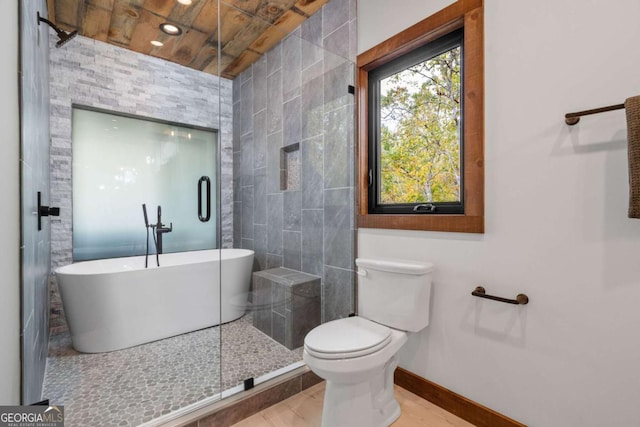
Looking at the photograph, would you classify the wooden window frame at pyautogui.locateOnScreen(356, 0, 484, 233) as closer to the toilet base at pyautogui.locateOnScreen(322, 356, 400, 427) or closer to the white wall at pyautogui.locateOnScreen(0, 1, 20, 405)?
the toilet base at pyautogui.locateOnScreen(322, 356, 400, 427)

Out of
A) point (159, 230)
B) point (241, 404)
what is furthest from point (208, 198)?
point (241, 404)

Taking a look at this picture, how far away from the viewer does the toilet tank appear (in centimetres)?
164

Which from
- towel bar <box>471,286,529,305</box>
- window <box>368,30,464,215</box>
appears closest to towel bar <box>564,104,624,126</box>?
window <box>368,30,464,215</box>

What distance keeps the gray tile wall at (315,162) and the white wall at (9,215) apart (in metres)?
1.42

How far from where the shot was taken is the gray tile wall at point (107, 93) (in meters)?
2.55

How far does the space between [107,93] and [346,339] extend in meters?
3.14

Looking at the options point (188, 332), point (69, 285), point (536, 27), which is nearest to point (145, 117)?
point (69, 285)

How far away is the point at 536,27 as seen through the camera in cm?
137

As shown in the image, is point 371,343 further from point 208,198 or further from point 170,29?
point 170,29

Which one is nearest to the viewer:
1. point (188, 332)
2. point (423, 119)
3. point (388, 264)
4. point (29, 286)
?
point (29, 286)

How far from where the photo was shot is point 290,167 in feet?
7.54

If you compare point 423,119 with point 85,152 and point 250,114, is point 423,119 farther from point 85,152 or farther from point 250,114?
point 85,152

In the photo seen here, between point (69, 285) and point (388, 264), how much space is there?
2.30 m

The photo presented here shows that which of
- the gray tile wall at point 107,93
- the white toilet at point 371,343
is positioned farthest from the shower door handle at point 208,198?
the white toilet at point 371,343
